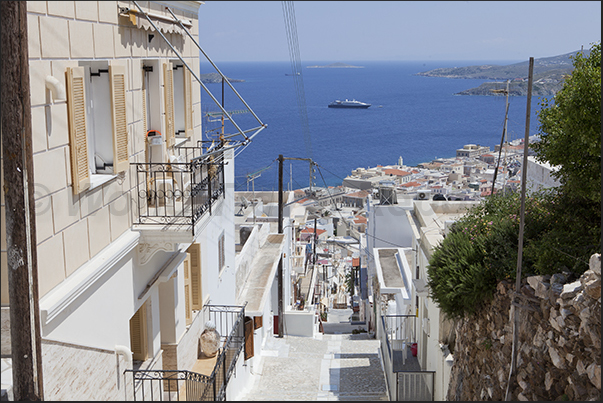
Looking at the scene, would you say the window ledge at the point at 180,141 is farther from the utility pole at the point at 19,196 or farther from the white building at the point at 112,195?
the utility pole at the point at 19,196

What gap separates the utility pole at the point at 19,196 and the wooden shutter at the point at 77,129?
1070mm

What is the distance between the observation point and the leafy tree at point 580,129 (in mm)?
6414

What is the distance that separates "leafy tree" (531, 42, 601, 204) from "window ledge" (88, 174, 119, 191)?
525cm

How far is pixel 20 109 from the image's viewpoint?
3.87 m

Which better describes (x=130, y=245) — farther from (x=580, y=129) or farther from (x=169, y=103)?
(x=580, y=129)

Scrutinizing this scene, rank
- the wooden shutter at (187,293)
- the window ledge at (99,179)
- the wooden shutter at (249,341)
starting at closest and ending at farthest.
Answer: the window ledge at (99,179)
the wooden shutter at (187,293)
the wooden shutter at (249,341)

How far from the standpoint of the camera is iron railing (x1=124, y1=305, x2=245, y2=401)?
7.00 meters

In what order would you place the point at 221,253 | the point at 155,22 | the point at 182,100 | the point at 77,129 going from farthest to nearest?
the point at 221,253, the point at 182,100, the point at 155,22, the point at 77,129

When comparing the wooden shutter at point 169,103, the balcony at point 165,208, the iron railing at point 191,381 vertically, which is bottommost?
the iron railing at point 191,381

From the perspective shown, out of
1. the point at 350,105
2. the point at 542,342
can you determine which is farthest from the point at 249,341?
the point at 350,105

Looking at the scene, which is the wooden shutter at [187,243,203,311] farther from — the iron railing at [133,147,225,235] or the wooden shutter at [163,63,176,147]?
the wooden shutter at [163,63,176,147]

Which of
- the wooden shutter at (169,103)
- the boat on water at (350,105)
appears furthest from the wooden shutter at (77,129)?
the boat on water at (350,105)

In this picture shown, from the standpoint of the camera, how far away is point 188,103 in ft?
30.8

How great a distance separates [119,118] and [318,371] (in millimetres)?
10539
